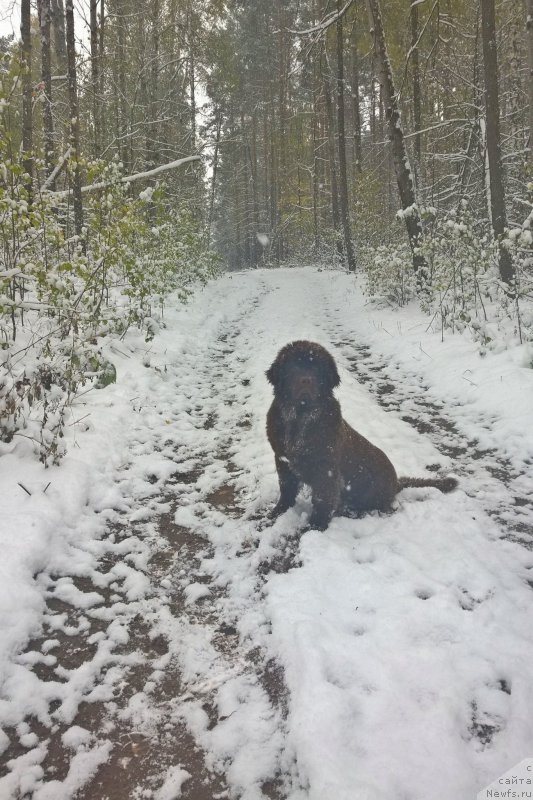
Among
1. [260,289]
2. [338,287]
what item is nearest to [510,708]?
[338,287]

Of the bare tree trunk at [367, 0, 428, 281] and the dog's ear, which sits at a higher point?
the bare tree trunk at [367, 0, 428, 281]

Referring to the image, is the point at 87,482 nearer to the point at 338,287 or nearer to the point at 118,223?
the point at 118,223

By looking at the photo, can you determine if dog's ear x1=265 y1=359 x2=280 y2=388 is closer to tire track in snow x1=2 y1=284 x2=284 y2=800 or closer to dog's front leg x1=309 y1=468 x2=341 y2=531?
dog's front leg x1=309 y1=468 x2=341 y2=531

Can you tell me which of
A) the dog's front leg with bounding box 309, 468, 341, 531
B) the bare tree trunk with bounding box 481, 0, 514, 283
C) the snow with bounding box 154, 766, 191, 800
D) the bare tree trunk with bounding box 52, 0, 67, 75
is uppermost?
the bare tree trunk with bounding box 52, 0, 67, 75

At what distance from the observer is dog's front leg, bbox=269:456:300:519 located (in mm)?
3543

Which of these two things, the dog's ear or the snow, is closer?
the snow

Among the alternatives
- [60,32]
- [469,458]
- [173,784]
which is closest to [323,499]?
[469,458]

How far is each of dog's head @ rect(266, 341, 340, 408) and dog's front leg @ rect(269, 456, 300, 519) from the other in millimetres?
495

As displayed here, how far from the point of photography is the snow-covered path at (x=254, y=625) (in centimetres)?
178

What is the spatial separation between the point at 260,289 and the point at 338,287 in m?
3.35

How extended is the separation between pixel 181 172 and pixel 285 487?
16.4 meters

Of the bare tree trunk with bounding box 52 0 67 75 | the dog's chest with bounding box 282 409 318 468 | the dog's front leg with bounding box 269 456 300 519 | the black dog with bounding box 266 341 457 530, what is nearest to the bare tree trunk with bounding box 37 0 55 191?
the bare tree trunk with bounding box 52 0 67 75

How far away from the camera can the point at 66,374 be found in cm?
430

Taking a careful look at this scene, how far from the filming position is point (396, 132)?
10.3 m
